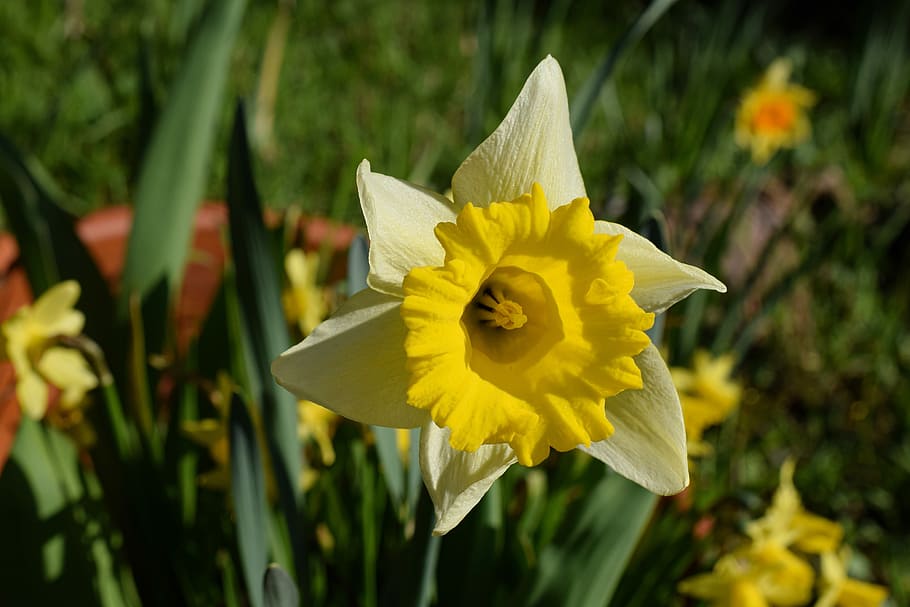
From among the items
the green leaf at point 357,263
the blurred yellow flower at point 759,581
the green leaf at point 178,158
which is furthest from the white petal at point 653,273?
the green leaf at point 178,158

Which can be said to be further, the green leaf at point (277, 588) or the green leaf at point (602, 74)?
the green leaf at point (602, 74)

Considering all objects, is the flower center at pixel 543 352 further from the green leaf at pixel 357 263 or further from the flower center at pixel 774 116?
the flower center at pixel 774 116

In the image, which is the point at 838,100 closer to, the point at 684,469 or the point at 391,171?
the point at 391,171

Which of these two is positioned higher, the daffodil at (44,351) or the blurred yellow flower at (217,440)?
the daffodil at (44,351)

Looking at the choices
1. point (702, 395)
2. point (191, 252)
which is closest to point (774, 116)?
point (702, 395)

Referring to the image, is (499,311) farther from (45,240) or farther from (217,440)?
(45,240)

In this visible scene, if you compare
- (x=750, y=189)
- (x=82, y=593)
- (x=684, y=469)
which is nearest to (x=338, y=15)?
(x=750, y=189)
